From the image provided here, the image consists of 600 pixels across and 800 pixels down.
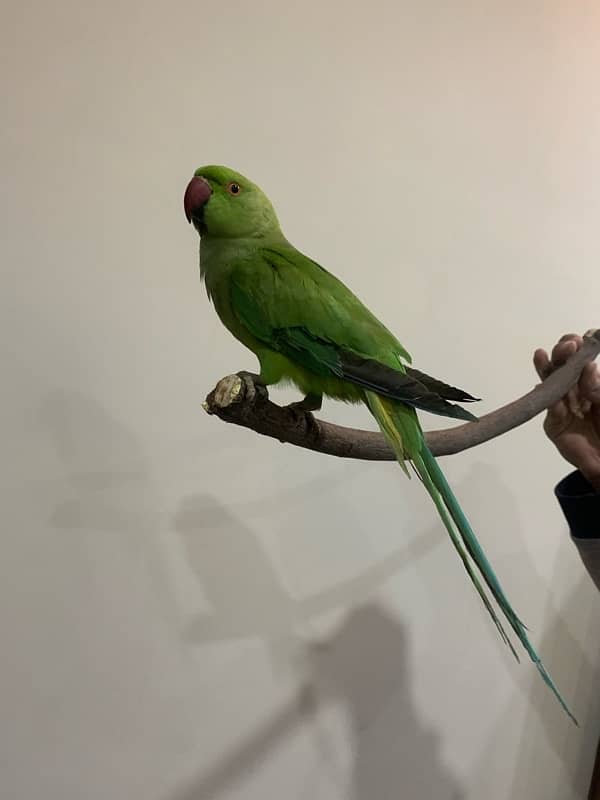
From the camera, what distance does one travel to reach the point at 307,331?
50 cm

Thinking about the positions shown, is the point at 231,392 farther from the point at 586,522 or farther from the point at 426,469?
the point at 586,522

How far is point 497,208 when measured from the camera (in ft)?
3.85

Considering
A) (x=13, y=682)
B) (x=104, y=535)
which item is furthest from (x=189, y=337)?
(x=13, y=682)

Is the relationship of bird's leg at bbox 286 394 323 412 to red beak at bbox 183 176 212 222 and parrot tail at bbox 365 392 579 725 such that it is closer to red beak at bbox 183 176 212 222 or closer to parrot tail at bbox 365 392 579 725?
parrot tail at bbox 365 392 579 725

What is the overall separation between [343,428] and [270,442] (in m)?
0.30

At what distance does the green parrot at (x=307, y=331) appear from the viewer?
49 cm

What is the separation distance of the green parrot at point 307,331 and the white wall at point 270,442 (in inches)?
11.3

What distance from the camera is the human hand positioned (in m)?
0.90

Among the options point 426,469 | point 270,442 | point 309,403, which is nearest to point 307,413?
point 309,403

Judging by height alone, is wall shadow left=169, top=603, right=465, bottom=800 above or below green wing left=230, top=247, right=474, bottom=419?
below

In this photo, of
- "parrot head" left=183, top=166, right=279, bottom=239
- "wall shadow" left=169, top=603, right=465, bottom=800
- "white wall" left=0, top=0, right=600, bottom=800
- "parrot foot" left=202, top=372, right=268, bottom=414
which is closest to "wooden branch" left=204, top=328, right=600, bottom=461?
Answer: "parrot foot" left=202, top=372, right=268, bottom=414

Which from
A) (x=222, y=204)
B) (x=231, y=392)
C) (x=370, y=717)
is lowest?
(x=370, y=717)

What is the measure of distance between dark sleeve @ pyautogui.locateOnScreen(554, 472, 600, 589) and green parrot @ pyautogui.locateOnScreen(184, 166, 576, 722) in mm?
383

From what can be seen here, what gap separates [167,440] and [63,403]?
14cm
